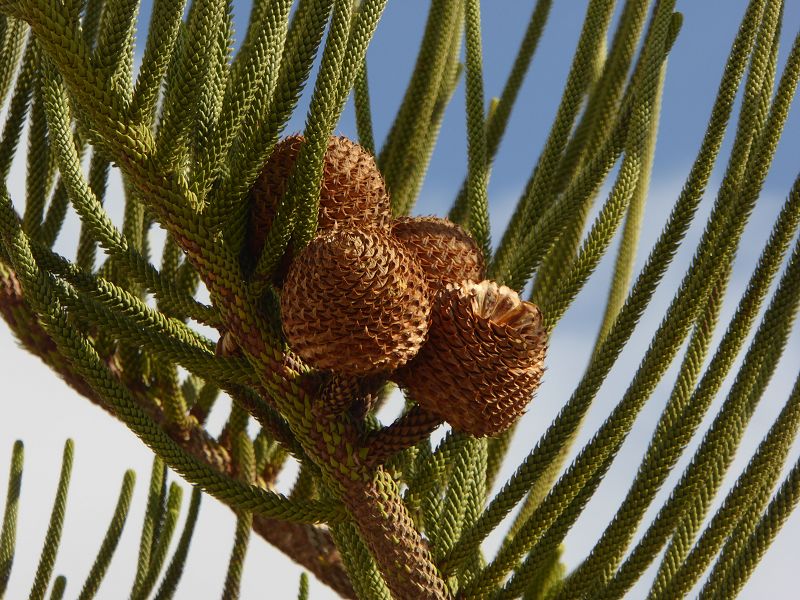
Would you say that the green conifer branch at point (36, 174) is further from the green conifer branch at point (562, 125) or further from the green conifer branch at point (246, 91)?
the green conifer branch at point (562, 125)

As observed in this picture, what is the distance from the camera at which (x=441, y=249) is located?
4.10ft

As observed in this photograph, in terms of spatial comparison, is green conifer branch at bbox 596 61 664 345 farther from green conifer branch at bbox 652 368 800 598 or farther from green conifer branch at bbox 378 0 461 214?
green conifer branch at bbox 652 368 800 598

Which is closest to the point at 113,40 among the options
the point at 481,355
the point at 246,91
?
the point at 246,91

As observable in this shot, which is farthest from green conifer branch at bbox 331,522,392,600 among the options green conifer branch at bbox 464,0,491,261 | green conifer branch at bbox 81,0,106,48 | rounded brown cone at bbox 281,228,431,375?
green conifer branch at bbox 81,0,106,48

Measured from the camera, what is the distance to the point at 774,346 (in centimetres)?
151

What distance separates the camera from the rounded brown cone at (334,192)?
4.07 feet

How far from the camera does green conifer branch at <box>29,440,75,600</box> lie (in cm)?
220

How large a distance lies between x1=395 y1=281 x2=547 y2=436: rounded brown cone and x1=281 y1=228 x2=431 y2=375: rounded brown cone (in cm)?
4

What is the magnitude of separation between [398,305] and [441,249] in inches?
7.7

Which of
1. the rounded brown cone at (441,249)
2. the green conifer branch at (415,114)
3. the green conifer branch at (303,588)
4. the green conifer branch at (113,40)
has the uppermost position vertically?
the green conifer branch at (415,114)

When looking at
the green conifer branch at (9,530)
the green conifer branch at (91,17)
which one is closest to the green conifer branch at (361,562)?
the green conifer branch at (91,17)

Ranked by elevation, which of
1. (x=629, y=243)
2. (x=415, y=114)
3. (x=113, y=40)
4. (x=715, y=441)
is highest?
(x=629, y=243)

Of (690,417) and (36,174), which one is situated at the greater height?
(690,417)

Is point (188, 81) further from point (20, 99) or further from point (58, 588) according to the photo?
point (58, 588)
